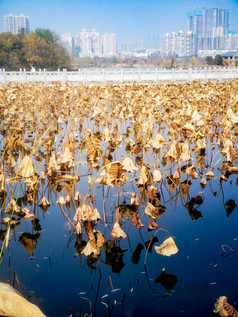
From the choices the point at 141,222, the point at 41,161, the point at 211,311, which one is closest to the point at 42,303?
the point at 211,311

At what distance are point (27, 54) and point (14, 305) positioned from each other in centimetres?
6304

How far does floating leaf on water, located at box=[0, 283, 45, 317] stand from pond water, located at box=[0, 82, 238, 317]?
3.13 ft

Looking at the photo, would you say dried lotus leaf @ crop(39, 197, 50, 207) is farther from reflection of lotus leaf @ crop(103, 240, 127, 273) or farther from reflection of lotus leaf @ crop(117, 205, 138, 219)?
reflection of lotus leaf @ crop(103, 240, 127, 273)

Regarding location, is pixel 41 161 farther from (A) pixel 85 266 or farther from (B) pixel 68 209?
(A) pixel 85 266

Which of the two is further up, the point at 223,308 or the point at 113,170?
the point at 113,170

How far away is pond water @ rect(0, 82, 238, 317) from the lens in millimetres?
2180

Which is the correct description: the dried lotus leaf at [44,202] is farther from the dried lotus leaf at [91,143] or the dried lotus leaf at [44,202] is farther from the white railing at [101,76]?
the white railing at [101,76]

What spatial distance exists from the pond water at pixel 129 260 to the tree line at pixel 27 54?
54811 millimetres

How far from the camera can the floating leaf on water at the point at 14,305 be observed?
1154mm

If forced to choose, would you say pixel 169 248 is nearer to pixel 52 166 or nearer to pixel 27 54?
pixel 52 166

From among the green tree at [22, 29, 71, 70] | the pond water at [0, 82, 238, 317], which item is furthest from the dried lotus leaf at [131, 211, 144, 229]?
the green tree at [22, 29, 71, 70]

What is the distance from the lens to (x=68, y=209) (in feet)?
11.8

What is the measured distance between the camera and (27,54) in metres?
60.5

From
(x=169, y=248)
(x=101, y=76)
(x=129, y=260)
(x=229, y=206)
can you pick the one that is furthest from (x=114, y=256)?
(x=101, y=76)
